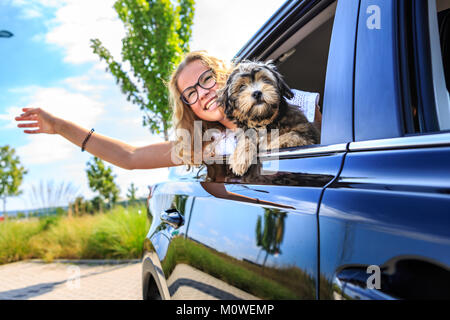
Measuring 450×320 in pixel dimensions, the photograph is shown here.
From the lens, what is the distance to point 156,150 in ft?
7.75

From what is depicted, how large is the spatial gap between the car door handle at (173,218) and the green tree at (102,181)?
12.7 metres

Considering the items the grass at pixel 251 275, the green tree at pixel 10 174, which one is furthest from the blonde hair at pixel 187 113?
the green tree at pixel 10 174

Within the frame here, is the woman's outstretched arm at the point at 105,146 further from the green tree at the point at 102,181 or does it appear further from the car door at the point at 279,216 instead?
the green tree at the point at 102,181

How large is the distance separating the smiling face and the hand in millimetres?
952

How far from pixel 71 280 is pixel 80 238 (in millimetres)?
1871

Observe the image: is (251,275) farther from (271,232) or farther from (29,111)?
(29,111)

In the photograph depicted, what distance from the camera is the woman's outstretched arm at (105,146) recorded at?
2.37 metres

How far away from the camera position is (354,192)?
35.7 inches

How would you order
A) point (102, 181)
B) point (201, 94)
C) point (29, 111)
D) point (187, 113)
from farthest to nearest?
point (102, 181) → point (29, 111) → point (187, 113) → point (201, 94)

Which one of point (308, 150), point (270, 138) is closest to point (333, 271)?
point (308, 150)

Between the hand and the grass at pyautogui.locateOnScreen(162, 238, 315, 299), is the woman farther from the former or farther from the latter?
the grass at pyautogui.locateOnScreen(162, 238, 315, 299)

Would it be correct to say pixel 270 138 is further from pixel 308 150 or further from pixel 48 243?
pixel 48 243

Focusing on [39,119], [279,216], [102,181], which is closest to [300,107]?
[279,216]

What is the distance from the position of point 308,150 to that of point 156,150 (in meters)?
1.33
